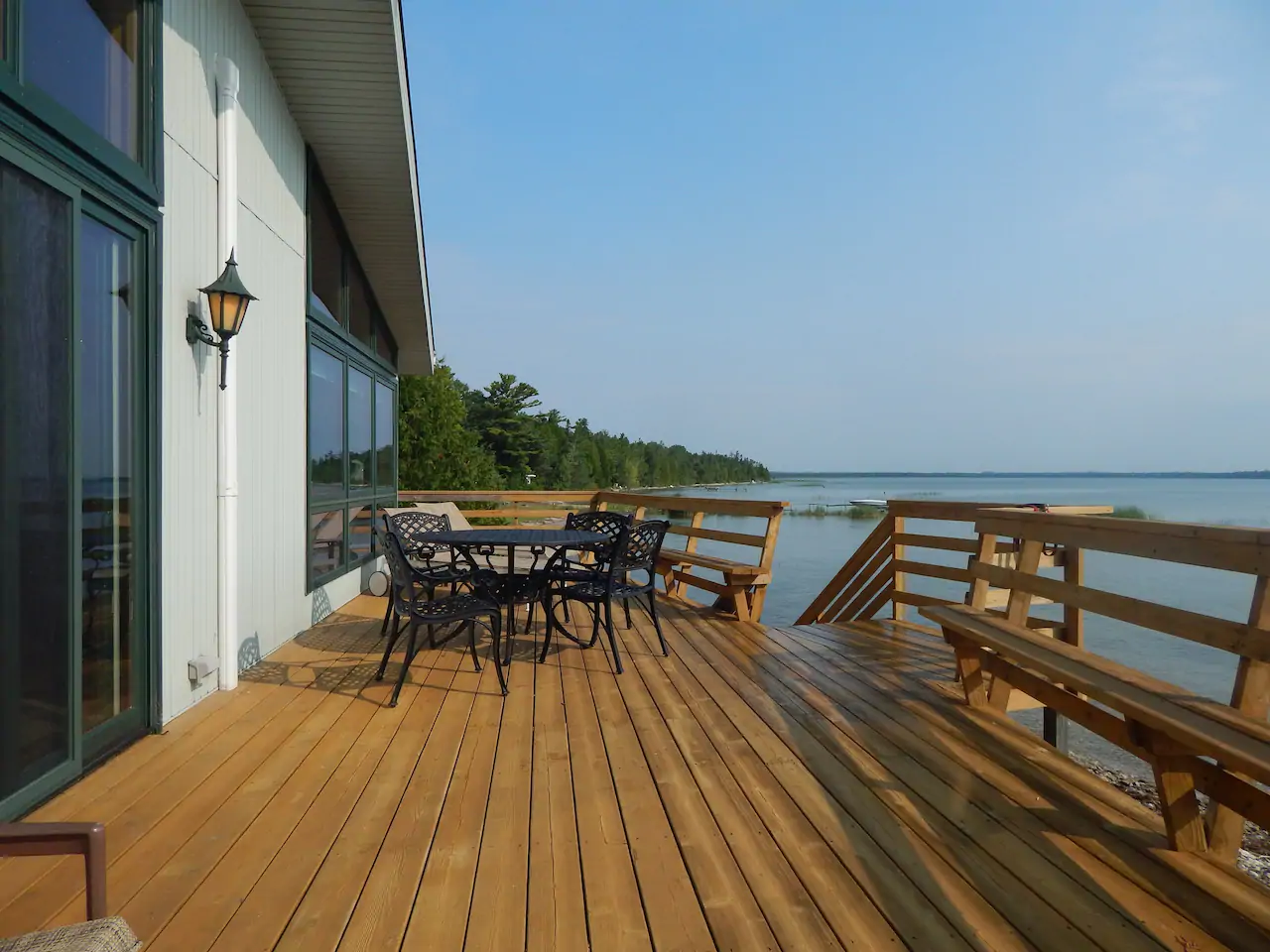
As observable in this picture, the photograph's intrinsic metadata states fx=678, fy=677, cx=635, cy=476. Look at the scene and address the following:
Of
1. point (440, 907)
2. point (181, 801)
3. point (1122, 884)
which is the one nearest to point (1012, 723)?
point (1122, 884)

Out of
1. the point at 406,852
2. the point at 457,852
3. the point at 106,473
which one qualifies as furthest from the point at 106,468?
the point at 457,852

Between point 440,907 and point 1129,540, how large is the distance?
8.07 ft

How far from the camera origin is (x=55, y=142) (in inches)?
80.3

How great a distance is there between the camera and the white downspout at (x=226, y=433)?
3127mm

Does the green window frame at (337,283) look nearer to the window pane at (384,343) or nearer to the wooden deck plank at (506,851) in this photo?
the window pane at (384,343)

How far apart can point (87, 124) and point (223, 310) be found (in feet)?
2.80

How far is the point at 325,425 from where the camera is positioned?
192 inches

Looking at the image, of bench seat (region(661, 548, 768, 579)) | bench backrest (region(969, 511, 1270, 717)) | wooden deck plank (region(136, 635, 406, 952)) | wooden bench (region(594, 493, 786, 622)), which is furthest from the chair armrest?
bench seat (region(661, 548, 768, 579))

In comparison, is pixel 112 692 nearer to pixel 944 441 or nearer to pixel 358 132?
pixel 358 132

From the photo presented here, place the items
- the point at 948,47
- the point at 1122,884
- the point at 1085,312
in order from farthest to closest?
the point at 1085,312
the point at 948,47
the point at 1122,884

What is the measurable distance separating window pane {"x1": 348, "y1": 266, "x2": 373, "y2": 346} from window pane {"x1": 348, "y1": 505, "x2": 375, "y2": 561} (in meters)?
1.47

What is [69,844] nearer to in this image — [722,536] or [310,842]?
[310,842]

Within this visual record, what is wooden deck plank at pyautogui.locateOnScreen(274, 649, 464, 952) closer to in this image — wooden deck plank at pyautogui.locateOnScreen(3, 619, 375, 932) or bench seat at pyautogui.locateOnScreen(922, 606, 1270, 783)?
wooden deck plank at pyautogui.locateOnScreen(3, 619, 375, 932)

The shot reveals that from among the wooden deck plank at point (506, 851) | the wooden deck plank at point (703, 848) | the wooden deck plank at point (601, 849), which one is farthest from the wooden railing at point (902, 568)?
the wooden deck plank at point (506, 851)
